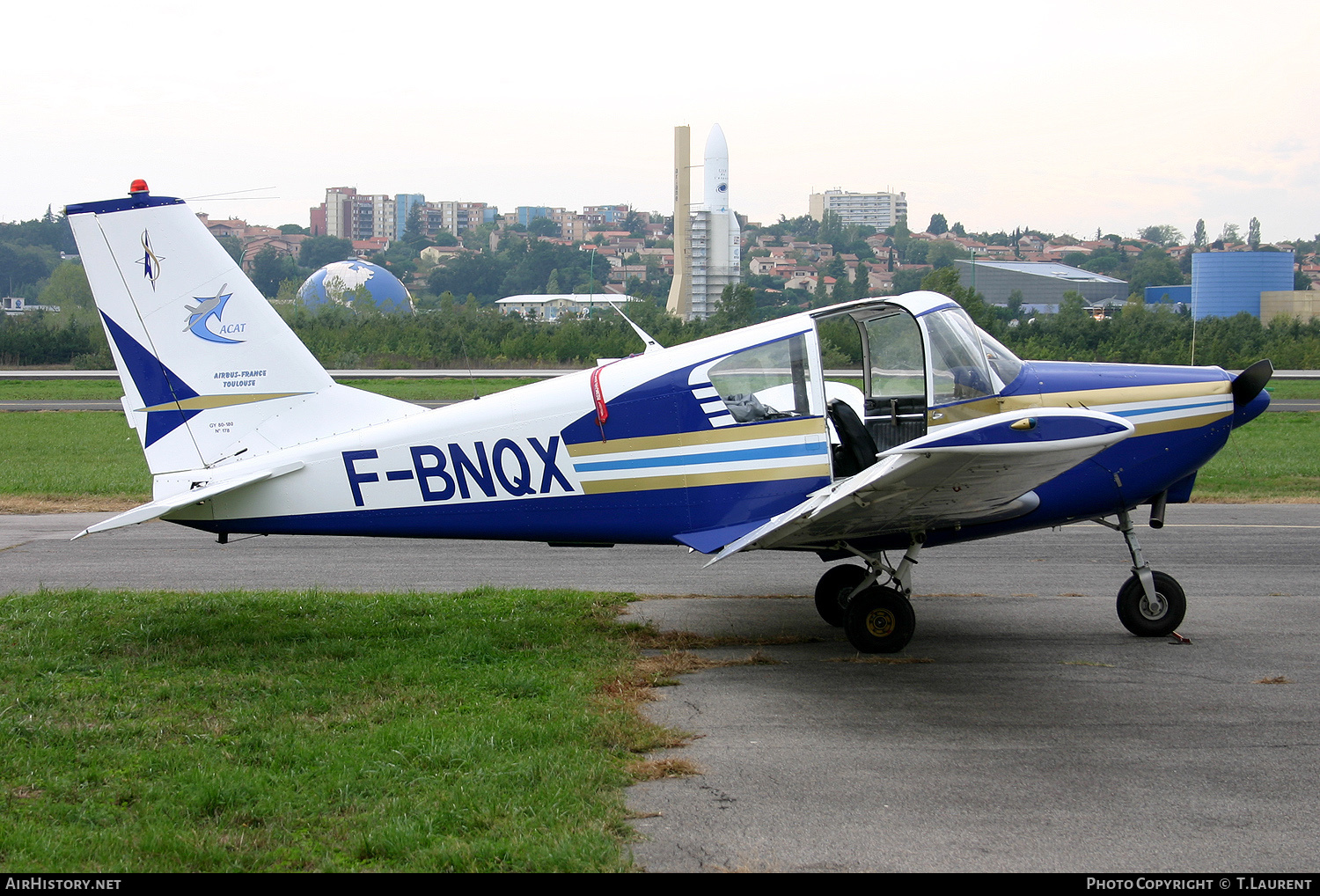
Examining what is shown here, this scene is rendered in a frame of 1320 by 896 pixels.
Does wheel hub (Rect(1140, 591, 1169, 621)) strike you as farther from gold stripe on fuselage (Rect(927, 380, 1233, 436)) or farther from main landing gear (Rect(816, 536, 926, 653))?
main landing gear (Rect(816, 536, 926, 653))

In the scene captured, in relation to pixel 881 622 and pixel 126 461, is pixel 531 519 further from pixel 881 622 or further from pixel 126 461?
pixel 126 461

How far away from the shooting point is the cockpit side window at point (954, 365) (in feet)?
24.2

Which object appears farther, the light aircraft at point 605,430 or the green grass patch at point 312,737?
the light aircraft at point 605,430

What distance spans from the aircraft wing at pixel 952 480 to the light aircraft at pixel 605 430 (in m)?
0.08

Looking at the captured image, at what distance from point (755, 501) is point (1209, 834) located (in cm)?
347

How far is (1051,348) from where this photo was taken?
34125 mm

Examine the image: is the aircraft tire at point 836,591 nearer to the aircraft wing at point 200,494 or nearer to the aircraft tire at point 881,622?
the aircraft tire at point 881,622

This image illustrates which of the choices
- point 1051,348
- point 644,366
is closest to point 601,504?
point 644,366

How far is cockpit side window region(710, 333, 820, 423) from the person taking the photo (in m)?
7.21

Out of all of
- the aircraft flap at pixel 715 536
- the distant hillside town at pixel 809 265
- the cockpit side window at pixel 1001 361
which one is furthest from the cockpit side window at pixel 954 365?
the distant hillside town at pixel 809 265

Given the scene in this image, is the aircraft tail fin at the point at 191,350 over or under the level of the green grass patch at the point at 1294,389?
over

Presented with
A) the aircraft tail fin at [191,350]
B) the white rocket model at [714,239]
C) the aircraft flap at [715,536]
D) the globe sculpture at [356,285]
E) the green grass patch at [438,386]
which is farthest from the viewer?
the white rocket model at [714,239]

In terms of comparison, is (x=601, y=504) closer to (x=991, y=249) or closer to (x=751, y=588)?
(x=751, y=588)

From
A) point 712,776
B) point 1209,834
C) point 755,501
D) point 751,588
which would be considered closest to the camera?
point 1209,834
